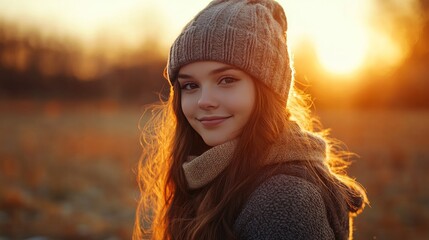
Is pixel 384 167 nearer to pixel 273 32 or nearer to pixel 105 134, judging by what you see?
pixel 273 32

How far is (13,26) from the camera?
45812 millimetres

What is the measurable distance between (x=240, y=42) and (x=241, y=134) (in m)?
0.39

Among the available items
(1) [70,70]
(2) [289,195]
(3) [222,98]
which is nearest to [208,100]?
(3) [222,98]

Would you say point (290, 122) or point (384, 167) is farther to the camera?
point (384, 167)

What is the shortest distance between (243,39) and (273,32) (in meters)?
0.19

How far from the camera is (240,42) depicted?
195 cm

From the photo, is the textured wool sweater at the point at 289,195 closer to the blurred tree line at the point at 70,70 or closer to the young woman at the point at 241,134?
the young woman at the point at 241,134

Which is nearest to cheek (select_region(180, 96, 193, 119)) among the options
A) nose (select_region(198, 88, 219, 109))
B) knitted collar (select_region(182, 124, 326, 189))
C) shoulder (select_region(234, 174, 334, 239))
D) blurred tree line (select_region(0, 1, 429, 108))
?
nose (select_region(198, 88, 219, 109))

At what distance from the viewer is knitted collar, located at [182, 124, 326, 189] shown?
1834 mm

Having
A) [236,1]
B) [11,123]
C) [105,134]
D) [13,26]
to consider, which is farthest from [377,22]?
[13,26]

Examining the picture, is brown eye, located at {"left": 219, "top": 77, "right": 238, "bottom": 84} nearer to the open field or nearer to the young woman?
the young woman

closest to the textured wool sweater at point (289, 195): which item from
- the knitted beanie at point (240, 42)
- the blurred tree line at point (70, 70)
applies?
the knitted beanie at point (240, 42)

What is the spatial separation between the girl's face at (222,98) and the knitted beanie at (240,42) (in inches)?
1.4

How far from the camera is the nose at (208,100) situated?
1.95 metres
